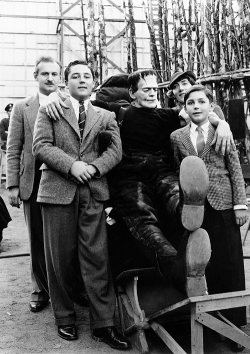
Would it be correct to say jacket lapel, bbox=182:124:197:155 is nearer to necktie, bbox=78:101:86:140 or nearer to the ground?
necktie, bbox=78:101:86:140

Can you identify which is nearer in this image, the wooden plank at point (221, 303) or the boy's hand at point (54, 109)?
the wooden plank at point (221, 303)

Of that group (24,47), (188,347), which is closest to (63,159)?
(188,347)

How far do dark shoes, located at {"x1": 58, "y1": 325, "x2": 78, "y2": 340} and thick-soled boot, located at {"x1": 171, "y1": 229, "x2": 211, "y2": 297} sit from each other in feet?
3.27

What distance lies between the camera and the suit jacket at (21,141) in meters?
3.63

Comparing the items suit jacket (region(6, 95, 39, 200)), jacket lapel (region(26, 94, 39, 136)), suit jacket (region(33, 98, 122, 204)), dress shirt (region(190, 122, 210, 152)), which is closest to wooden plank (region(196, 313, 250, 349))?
suit jacket (region(33, 98, 122, 204))

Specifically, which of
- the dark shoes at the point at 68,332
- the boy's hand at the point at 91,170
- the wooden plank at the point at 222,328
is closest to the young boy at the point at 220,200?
the wooden plank at the point at 222,328

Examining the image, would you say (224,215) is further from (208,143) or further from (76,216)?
(76,216)

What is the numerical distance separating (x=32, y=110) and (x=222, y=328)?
212 centimetres

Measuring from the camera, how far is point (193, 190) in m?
2.39

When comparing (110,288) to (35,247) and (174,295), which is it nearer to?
(174,295)

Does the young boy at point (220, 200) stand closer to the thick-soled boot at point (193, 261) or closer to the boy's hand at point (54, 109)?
the thick-soled boot at point (193, 261)

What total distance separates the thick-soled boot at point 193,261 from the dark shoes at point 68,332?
1.00 meters

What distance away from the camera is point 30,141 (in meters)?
3.63

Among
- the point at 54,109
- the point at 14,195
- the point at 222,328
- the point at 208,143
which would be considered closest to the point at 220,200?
the point at 208,143
